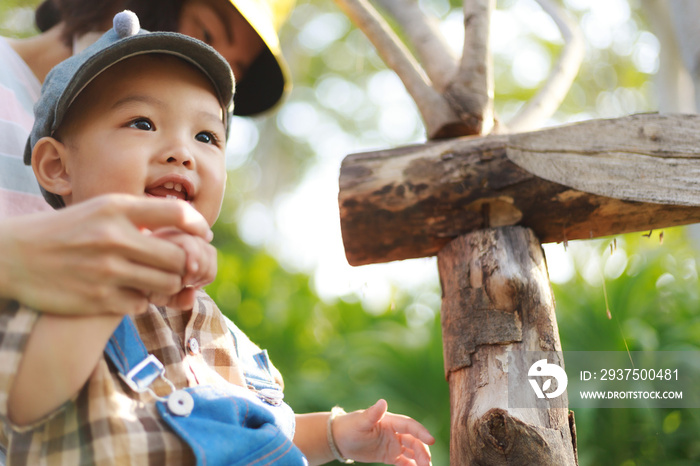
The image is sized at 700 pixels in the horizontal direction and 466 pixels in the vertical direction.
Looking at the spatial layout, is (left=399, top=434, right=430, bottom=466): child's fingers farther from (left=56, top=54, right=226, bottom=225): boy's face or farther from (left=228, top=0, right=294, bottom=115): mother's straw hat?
(left=228, top=0, right=294, bottom=115): mother's straw hat

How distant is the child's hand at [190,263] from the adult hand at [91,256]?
0.01m

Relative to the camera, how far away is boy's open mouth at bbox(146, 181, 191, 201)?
1.07 metres

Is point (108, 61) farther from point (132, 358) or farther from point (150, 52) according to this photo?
Result: point (132, 358)

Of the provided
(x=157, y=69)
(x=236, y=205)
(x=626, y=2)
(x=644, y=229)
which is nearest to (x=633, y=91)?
(x=626, y=2)

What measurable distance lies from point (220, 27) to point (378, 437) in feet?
4.37

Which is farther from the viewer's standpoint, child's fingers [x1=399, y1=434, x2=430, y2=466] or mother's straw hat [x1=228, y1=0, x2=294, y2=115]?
mother's straw hat [x1=228, y1=0, x2=294, y2=115]

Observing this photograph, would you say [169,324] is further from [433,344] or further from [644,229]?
[433,344]

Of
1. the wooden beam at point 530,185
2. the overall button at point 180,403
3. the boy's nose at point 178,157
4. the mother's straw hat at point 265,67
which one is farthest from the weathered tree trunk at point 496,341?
the mother's straw hat at point 265,67

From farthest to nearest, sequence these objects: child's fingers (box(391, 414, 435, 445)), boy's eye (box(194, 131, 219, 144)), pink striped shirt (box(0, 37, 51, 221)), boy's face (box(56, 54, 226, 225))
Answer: pink striped shirt (box(0, 37, 51, 221)), child's fingers (box(391, 414, 435, 445)), boy's eye (box(194, 131, 219, 144)), boy's face (box(56, 54, 226, 225))

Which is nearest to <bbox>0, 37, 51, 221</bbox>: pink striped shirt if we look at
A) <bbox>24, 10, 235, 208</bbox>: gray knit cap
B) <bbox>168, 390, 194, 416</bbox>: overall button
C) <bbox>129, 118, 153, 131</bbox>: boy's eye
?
<bbox>24, 10, 235, 208</bbox>: gray knit cap

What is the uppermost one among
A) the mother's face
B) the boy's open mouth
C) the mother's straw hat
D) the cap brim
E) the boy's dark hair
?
the mother's straw hat

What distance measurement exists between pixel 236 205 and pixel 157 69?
9.82 m

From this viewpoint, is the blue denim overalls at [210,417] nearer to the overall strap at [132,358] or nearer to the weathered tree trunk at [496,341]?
the overall strap at [132,358]

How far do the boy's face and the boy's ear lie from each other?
0.01 meters
